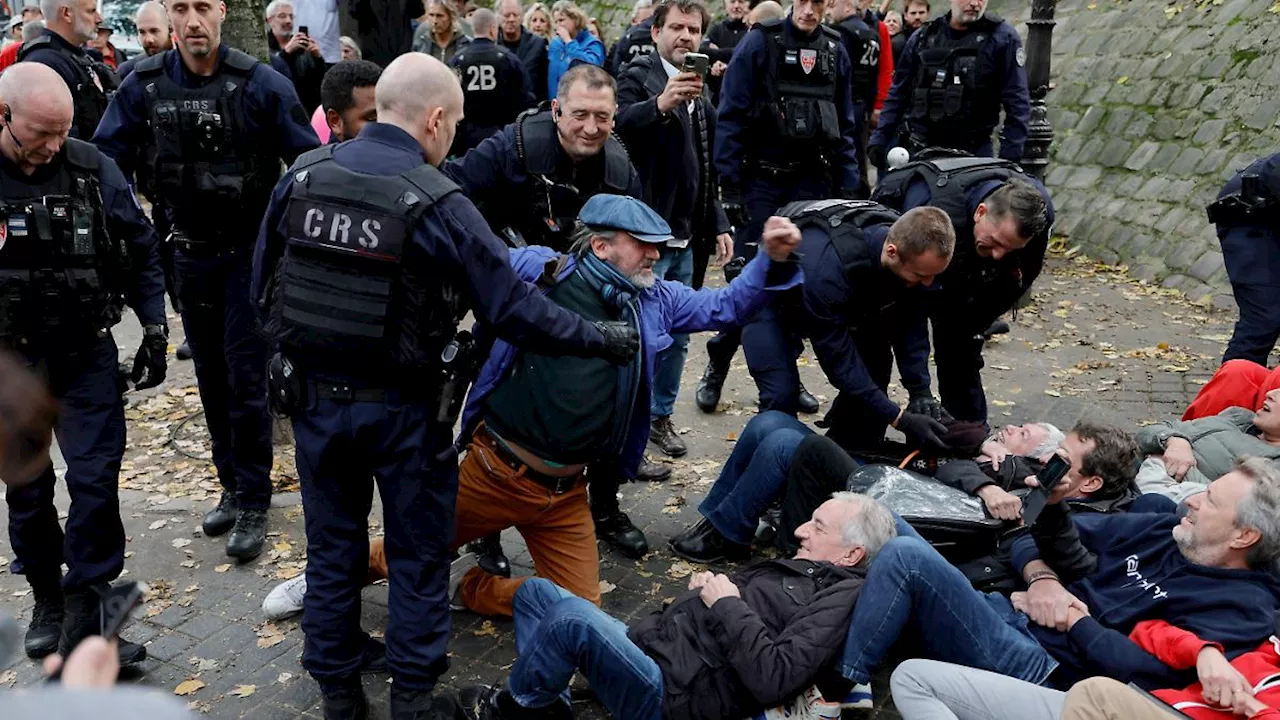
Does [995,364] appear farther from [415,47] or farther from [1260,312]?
[415,47]

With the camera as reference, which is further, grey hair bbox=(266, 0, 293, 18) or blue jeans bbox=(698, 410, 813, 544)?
grey hair bbox=(266, 0, 293, 18)

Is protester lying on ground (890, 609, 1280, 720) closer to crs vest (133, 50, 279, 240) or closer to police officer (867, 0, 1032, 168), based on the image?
crs vest (133, 50, 279, 240)

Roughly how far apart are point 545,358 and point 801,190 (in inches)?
137

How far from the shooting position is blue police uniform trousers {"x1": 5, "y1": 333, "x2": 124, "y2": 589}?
13.6 ft

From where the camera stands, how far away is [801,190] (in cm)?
700

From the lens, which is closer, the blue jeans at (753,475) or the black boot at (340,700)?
the black boot at (340,700)

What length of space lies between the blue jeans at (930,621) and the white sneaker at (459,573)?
1.73m

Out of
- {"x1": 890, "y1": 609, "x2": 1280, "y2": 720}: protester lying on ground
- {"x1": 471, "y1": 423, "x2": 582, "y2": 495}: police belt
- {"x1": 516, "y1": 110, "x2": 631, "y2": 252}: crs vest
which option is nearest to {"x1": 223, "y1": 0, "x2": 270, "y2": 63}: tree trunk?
{"x1": 516, "y1": 110, "x2": 631, "y2": 252}: crs vest

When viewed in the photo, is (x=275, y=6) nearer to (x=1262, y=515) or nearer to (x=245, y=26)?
(x=245, y=26)

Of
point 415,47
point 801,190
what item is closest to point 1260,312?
point 801,190

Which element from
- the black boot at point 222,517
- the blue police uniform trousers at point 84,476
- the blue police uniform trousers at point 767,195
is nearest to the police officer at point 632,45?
the blue police uniform trousers at point 767,195

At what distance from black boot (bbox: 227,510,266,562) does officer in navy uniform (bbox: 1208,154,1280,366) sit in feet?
17.7

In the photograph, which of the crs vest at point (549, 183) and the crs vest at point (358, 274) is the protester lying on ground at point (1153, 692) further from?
the crs vest at point (549, 183)

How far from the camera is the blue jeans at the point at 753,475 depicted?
15.4 ft
